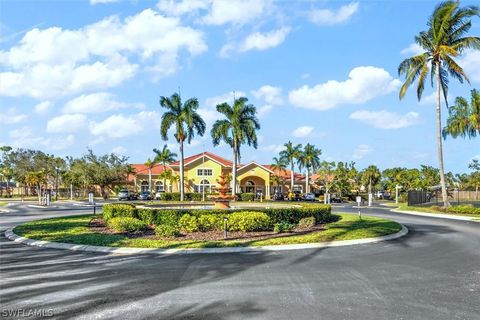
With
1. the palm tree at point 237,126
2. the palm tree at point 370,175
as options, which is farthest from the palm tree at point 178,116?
the palm tree at point 370,175

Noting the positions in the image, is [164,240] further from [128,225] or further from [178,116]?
[178,116]

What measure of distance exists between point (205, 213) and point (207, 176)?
50.5 metres

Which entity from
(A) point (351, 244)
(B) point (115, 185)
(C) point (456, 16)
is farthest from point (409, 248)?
(B) point (115, 185)

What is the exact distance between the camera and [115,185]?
78.6 m

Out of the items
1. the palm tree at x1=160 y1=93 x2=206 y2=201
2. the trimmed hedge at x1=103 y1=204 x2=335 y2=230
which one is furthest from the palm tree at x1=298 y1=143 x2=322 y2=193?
the trimmed hedge at x1=103 y1=204 x2=335 y2=230

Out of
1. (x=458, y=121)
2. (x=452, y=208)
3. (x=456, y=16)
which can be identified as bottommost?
(x=452, y=208)

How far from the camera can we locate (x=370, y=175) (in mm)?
77750

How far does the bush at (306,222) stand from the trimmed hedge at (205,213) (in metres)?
0.24

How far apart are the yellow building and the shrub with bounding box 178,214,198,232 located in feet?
154

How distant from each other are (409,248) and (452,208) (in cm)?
2212

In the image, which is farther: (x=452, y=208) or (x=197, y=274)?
(x=452, y=208)

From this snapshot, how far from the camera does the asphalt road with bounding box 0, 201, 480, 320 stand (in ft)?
23.3

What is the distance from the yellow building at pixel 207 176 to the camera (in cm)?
6925

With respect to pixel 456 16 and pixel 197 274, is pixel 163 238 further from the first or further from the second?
pixel 456 16
